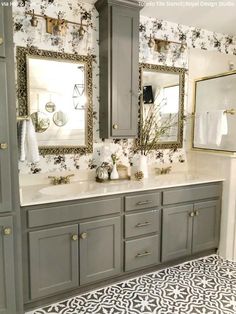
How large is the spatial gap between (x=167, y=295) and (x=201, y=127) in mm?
1767

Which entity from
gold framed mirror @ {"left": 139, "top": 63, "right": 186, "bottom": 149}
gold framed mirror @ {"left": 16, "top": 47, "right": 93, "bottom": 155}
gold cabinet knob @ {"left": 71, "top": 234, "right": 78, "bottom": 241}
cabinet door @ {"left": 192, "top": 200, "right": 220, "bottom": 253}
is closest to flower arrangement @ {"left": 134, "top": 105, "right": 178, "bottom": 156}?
gold framed mirror @ {"left": 139, "top": 63, "right": 186, "bottom": 149}

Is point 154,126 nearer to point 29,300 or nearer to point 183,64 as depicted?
point 183,64

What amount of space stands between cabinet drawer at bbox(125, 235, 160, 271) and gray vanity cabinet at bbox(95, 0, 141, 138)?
977 millimetres

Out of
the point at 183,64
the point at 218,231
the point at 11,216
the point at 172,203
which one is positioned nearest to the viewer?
the point at 11,216

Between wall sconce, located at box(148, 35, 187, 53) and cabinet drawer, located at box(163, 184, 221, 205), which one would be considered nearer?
cabinet drawer, located at box(163, 184, 221, 205)

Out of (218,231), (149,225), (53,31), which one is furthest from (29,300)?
(53,31)

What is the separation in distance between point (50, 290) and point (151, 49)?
244cm

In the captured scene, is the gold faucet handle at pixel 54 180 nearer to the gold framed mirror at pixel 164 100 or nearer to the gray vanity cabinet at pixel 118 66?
the gray vanity cabinet at pixel 118 66

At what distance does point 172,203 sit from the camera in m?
2.49

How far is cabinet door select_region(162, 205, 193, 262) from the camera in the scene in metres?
2.48

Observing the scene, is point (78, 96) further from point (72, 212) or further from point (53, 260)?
point (53, 260)

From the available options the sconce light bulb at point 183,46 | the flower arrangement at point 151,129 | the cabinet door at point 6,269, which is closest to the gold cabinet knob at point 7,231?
the cabinet door at point 6,269

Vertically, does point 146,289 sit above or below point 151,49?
below

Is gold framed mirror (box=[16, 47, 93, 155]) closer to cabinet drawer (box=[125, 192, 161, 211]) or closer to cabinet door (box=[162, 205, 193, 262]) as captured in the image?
cabinet drawer (box=[125, 192, 161, 211])
